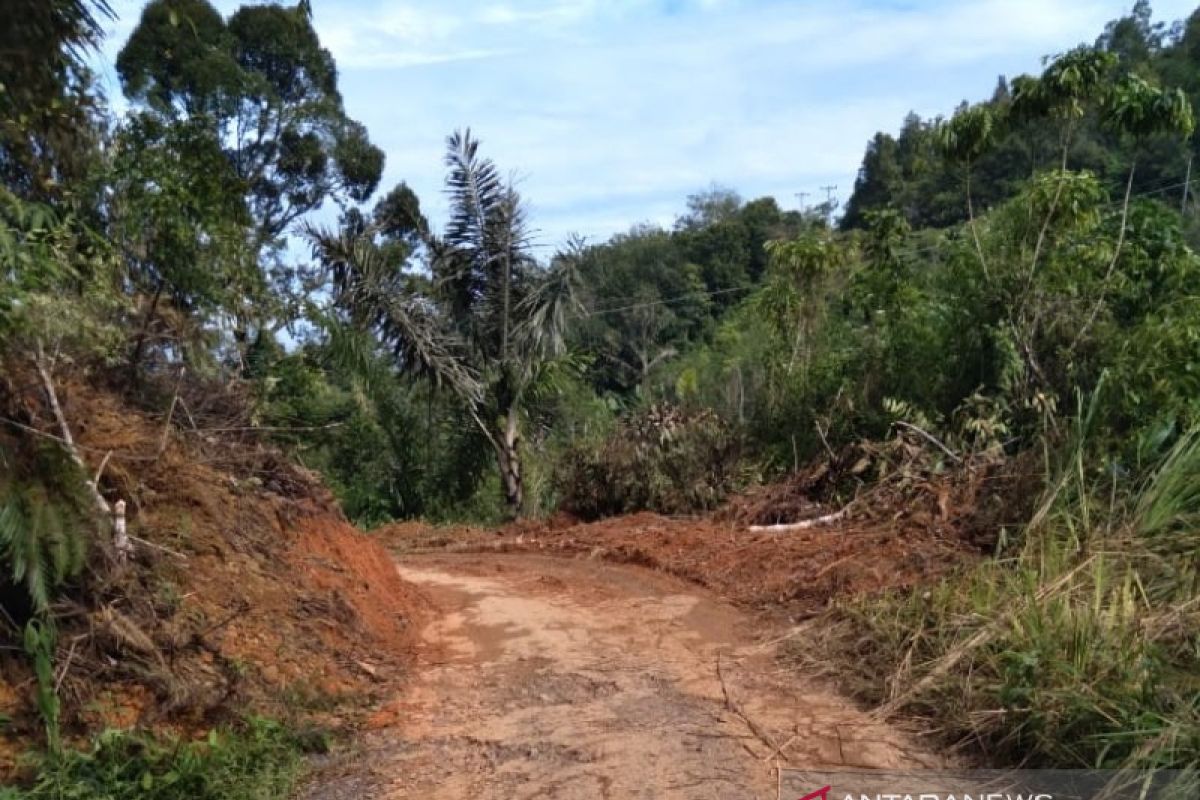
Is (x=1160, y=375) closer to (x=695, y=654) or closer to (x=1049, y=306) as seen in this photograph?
(x=1049, y=306)

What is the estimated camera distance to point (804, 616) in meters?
6.73

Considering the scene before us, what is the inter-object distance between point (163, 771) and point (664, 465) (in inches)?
374

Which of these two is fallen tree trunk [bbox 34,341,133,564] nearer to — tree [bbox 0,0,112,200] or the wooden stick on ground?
tree [bbox 0,0,112,200]

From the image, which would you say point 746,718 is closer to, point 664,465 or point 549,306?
point 664,465

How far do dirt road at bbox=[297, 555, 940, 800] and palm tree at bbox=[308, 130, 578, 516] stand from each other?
24.6 feet

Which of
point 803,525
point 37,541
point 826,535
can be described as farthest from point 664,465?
point 37,541

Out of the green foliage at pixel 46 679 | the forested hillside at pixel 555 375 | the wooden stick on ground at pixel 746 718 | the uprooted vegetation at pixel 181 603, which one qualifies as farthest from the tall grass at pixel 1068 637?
the green foliage at pixel 46 679

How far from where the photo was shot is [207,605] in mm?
5316

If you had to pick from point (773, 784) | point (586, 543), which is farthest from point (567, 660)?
point (586, 543)

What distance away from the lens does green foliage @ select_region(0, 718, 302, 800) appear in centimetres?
376

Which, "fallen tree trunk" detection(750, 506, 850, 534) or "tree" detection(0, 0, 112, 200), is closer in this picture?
"tree" detection(0, 0, 112, 200)

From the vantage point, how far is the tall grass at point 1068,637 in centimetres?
372

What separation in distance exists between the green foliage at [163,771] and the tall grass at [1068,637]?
296cm

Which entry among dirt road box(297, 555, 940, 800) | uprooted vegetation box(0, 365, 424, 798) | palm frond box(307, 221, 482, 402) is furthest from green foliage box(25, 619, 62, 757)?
palm frond box(307, 221, 482, 402)
